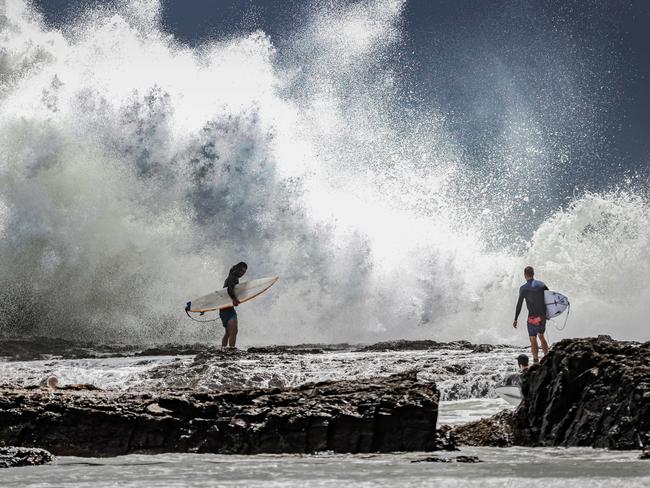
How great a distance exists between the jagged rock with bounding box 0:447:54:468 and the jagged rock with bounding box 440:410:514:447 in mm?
3654

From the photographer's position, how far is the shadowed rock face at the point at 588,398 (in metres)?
5.73

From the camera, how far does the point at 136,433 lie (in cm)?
593

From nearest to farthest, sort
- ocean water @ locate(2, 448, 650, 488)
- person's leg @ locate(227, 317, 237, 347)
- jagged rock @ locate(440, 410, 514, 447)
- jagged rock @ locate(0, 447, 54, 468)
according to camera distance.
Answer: ocean water @ locate(2, 448, 650, 488), jagged rock @ locate(0, 447, 54, 468), jagged rock @ locate(440, 410, 514, 447), person's leg @ locate(227, 317, 237, 347)

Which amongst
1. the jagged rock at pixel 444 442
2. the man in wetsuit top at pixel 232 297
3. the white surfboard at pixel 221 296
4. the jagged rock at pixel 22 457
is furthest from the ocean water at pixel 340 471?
the white surfboard at pixel 221 296

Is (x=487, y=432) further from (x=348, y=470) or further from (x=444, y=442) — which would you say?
(x=348, y=470)

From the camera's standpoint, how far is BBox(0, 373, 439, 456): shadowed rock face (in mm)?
5891

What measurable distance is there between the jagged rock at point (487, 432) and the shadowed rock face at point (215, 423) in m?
1.03

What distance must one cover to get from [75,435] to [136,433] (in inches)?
19.4

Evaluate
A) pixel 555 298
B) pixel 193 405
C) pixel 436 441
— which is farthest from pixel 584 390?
pixel 555 298

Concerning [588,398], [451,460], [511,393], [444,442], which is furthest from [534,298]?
[451,460]

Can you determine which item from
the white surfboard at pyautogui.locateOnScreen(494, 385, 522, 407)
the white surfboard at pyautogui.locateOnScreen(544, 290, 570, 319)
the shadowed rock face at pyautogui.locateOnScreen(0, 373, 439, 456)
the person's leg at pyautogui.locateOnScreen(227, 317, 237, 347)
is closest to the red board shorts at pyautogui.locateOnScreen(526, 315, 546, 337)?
the white surfboard at pyautogui.locateOnScreen(544, 290, 570, 319)

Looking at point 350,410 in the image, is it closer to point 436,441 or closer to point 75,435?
point 436,441

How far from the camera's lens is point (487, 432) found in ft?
23.6

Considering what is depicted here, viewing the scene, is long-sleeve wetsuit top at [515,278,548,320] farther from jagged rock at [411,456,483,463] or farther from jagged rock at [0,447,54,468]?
jagged rock at [0,447,54,468]
